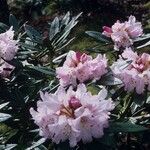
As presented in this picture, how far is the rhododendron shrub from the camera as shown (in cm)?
211

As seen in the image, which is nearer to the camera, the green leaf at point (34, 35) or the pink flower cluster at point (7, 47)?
the pink flower cluster at point (7, 47)

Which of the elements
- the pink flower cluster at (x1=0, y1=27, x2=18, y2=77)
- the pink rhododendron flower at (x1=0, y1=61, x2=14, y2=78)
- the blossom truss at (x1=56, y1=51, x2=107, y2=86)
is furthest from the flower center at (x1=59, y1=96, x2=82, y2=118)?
the pink rhododendron flower at (x1=0, y1=61, x2=14, y2=78)

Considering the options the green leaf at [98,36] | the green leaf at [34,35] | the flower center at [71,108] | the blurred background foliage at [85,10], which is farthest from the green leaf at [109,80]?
the blurred background foliage at [85,10]

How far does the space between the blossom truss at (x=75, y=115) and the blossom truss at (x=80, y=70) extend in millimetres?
303

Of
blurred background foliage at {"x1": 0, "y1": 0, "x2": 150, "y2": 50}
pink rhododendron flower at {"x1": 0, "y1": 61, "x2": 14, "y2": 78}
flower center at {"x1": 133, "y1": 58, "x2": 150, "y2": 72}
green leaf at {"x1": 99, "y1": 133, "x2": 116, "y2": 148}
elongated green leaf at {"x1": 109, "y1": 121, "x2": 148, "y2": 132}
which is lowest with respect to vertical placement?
blurred background foliage at {"x1": 0, "y1": 0, "x2": 150, "y2": 50}

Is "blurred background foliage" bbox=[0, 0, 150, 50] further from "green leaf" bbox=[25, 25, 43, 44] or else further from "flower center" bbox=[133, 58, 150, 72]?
"flower center" bbox=[133, 58, 150, 72]

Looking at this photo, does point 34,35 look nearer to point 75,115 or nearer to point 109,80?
point 109,80

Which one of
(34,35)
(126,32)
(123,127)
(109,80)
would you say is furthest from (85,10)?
(123,127)

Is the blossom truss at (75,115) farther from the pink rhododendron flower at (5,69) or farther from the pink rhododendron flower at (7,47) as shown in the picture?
the pink rhododendron flower at (5,69)

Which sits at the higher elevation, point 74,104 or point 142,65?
point 74,104

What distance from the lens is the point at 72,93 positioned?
7.04 ft

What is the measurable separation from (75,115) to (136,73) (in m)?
0.53

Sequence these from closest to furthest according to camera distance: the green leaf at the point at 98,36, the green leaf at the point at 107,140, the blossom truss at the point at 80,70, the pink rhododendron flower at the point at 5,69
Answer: the green leaf at the point at 107,140 < the blossom truss at the point at 80,70 < the pink rhododendron flower at the point at 5,69 < the green leaf at the point at 98,36

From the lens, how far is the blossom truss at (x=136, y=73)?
2465 mm
